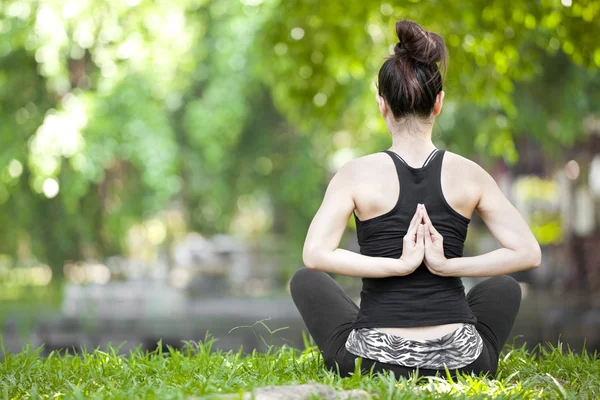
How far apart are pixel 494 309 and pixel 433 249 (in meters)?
0.62

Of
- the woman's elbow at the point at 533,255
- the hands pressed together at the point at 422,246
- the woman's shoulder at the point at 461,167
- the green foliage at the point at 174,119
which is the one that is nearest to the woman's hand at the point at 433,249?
the hands pressed together at the point at 422,246

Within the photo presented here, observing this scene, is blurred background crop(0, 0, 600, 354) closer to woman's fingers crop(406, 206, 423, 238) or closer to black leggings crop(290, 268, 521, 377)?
black leggings crop(290, 268, 521, 377)

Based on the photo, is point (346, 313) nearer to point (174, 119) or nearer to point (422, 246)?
point (422, 246)

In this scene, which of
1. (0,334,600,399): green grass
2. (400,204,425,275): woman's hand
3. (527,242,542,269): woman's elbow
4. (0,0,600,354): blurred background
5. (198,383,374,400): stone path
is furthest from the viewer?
(0,0,600,354): blurred background

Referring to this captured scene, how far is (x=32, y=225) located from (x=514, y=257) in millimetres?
13413

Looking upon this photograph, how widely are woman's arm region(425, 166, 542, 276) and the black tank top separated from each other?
0.25 feet

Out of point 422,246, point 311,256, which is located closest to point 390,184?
point 422,246

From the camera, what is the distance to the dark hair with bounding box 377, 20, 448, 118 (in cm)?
304

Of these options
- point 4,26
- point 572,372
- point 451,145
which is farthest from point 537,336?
point 4,26

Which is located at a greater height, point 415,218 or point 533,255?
point 415,218

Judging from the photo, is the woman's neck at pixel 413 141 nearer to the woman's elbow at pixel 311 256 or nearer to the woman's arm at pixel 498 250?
the woman's arm at pixel 498 250

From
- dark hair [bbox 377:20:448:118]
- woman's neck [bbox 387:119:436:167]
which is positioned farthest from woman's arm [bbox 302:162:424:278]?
dark hair [bbox 377:20:448:118]

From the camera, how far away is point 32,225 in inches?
590

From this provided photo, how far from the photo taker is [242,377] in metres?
3.29
